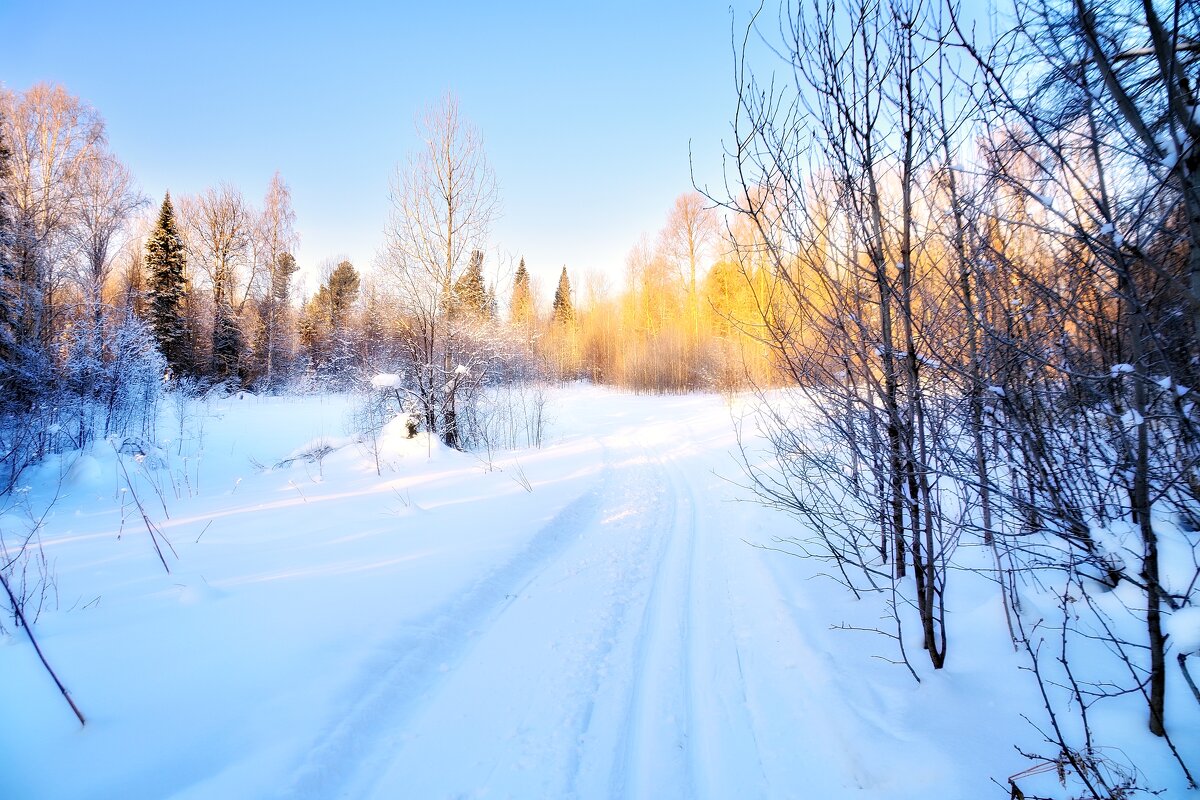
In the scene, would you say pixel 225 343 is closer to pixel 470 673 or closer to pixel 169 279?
pixel 169 279

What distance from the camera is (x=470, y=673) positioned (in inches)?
104

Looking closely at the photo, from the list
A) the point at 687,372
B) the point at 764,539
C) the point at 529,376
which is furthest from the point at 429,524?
the point at 687,372

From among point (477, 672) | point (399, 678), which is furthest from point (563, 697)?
point (399, 678)

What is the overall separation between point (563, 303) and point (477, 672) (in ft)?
137

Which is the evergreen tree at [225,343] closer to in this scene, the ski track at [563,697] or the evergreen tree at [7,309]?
the evergreen tree at [7,309]

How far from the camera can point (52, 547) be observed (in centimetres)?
433

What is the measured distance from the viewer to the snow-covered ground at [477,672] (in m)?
1.87

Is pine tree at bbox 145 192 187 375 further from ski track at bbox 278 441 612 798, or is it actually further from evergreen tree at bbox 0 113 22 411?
ski track at bbox 278 441 612 798

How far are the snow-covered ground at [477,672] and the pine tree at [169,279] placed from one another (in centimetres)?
2158

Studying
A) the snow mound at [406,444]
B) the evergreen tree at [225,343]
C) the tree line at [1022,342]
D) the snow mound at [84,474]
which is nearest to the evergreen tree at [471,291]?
the snow mound at [406,444]

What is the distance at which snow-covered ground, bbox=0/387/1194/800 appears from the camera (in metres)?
1.87

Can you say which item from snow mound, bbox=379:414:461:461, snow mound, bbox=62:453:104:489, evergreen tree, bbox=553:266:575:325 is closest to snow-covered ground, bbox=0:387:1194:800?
snow mound, bbox=62:453:104:489

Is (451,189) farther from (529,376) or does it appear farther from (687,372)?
(687,372)

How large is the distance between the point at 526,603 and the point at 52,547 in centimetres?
504
